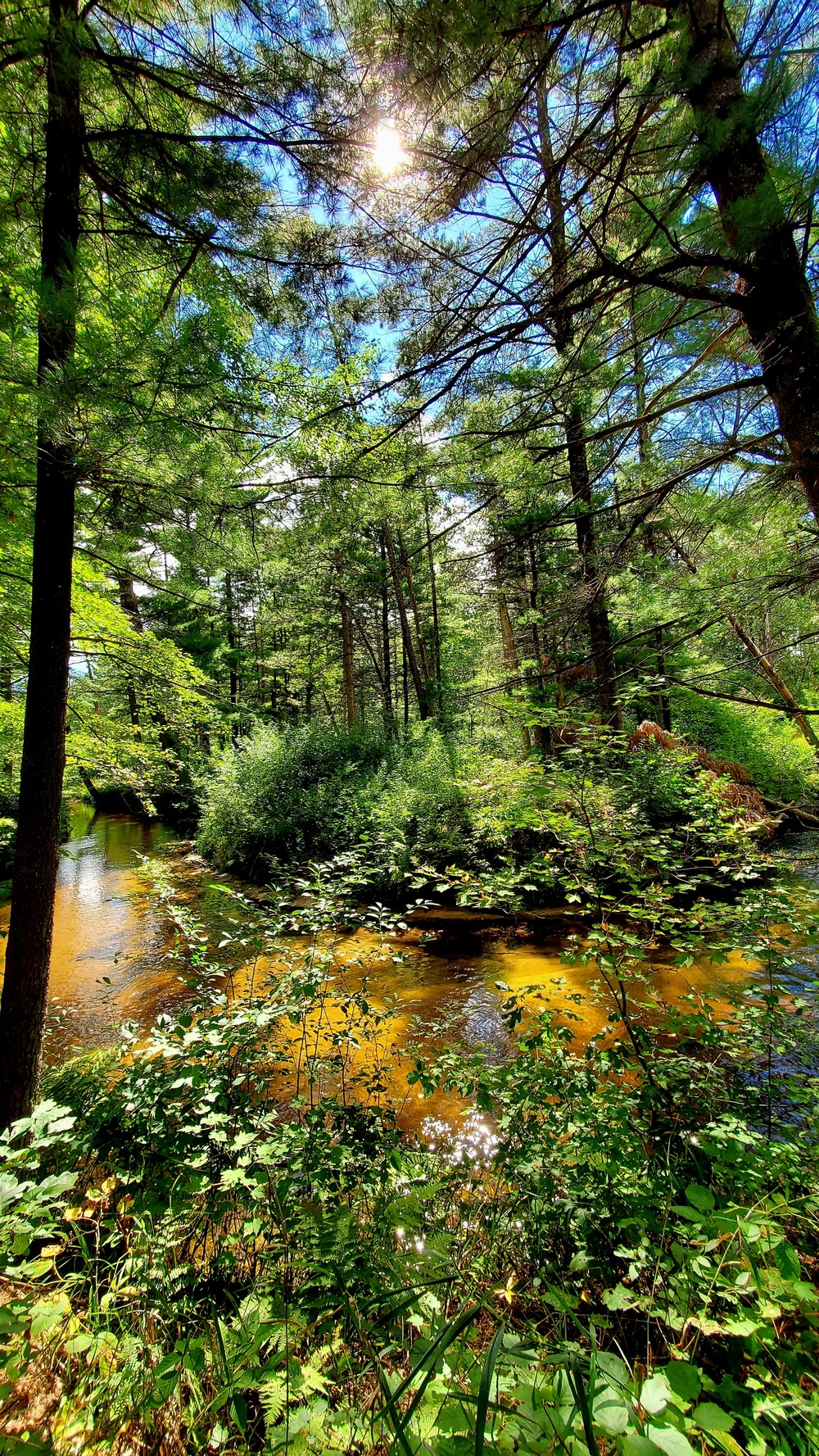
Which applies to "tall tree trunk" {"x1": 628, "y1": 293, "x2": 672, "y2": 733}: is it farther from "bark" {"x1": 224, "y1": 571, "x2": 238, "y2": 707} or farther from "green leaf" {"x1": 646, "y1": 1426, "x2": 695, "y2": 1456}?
"bark" {"x1": 224, "y1": 571, "x2": 238, "y2": 707}

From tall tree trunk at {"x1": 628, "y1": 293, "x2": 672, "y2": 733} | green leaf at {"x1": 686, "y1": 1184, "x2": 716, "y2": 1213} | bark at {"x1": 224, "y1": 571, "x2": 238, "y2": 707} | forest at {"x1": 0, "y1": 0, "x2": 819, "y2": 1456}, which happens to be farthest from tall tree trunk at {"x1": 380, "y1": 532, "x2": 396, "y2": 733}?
green leaf at {"x1": 686, "y1": 1184, "x2": 716, "y2": 1213}

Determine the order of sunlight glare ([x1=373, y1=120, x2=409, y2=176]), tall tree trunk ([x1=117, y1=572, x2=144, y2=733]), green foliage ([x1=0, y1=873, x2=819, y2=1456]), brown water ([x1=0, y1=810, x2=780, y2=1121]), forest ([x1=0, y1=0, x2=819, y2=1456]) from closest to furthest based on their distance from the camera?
1. green foliage ([x1=0, y1=873, x2=819, y2=1456])
2. forest ([x1=0, y1=0, x2=819, y2=1456])
3. sunlight glare ([x1=373, y1=120, x2=409, y2=176])
4. brown water ([x1=0, y1=810, x2=780, y2=1121])
5. tall tree trunk ([x1=117, y1=572, x2=144, y2=733])

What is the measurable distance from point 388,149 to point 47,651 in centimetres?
349

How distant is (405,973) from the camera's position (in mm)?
5965

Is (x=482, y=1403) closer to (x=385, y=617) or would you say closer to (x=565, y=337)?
(x=565, y=337)

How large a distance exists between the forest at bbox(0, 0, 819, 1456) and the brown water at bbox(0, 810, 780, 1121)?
0.56 ft

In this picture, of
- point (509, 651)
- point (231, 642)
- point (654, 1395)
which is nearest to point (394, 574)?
point (654, 1395)

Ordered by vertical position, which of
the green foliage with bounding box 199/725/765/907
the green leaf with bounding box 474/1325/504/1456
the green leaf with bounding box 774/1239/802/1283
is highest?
the green foliage with bounding box 199/725/765/907

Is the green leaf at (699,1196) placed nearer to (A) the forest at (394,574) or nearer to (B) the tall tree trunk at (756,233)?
(A) the forest at (394,574)

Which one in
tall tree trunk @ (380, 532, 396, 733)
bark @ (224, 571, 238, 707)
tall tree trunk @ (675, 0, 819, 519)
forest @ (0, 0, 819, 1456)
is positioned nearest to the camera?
forest @ (0, 0, 819, 1456)

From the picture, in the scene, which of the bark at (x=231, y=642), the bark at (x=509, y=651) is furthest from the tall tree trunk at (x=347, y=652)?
the bark at (x=231, y=642)

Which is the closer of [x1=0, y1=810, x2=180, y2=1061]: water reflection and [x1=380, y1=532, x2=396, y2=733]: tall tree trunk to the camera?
[x1=0, y1=810, x2=180, y2=1061]: water reflection

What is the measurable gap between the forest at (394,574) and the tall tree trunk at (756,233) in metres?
0.02

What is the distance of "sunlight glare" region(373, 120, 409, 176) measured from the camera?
8.11 ft
